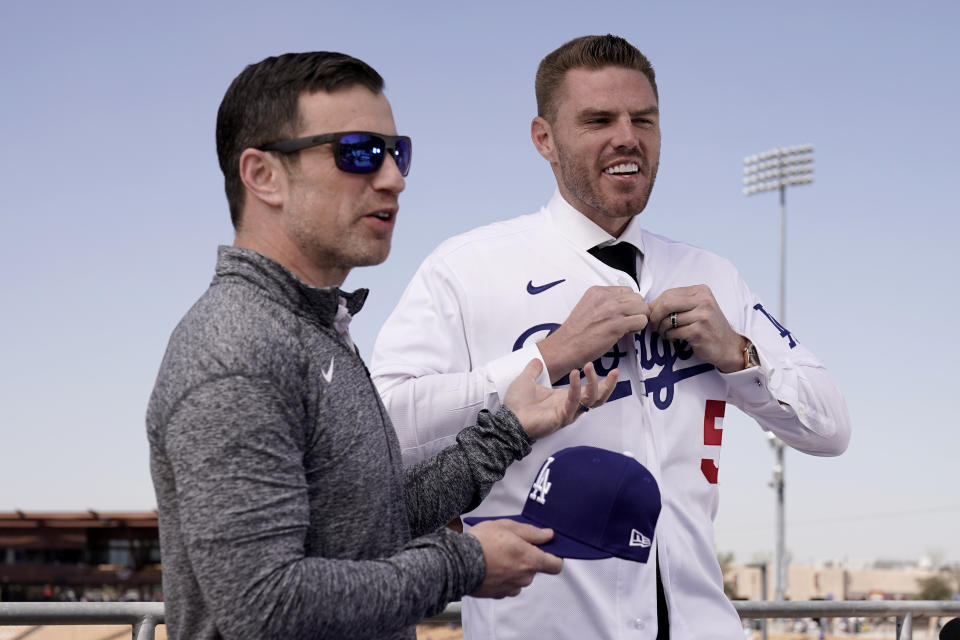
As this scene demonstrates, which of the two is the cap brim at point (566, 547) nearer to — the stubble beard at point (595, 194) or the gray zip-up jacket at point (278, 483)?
the gray zip-up jacket at point (278, 483)

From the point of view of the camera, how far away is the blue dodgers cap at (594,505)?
2.06 meters

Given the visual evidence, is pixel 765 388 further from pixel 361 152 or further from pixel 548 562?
pixel 361 152

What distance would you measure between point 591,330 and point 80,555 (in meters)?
53.7

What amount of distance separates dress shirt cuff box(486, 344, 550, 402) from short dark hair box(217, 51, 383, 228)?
3.39 feet

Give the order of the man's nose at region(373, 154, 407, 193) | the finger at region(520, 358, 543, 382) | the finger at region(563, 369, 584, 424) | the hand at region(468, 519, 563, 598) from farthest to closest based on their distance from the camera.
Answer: the finger at region(520, 358, 543, 382) → the finger at region(563, 369, 584, 424) → the man's nose at region(373, 154, 407, 193) → the hand at region(468, 519, 563, 598)

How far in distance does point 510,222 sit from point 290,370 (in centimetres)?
183

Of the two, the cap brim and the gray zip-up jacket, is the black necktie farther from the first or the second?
the gray zip-up jacket

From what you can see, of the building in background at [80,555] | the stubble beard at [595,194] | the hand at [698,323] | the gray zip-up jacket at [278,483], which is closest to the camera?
the gray zip-up jacket at [278,483]

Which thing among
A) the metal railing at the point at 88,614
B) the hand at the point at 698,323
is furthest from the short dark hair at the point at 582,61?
the metal railing at the point at 88,614

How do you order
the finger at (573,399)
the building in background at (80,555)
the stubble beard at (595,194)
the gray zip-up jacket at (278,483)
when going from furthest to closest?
the building in background at (80,555)
the stubble beard at (595,194)
the finger at (573,399)
the gray zip-up jacket at (278,483)

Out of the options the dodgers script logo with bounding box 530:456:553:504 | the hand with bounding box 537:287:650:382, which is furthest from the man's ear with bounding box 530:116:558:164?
the dodgers script logo with bounding box 530:456:553:504

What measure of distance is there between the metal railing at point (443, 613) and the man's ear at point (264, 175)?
1711 millimetres

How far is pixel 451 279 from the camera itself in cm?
312

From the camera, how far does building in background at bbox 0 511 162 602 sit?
44.7m
